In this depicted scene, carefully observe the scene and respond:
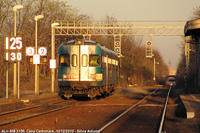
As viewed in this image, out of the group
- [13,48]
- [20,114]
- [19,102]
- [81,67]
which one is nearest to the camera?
[20,114]

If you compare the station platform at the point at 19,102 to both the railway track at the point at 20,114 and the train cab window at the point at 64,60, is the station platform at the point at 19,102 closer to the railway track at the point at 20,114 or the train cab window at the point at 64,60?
the railway track at the point at 20,114

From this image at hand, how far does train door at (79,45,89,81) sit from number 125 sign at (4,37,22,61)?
372 centimetres

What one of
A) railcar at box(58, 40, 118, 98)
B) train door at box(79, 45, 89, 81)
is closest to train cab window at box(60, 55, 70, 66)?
railcar at box(58, 40, 118, 98)

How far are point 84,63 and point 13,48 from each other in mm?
4436

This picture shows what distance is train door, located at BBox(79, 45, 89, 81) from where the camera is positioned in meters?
20.8

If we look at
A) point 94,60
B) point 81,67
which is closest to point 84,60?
point 81,67

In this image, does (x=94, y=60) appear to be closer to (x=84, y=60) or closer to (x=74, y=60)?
(x=84, y=60)

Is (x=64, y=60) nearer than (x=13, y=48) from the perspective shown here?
No

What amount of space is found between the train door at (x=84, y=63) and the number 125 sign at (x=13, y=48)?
12.2 ft

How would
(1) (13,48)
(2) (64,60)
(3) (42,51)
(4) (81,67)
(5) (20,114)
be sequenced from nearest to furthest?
(5) (20,114), (1) (13,48), (4) (81,67), (2) (64,60), (3) (42,51)

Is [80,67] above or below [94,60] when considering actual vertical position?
below

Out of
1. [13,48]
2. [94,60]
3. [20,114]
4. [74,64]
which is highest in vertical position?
[13,48]

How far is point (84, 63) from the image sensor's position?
2092 centimetres

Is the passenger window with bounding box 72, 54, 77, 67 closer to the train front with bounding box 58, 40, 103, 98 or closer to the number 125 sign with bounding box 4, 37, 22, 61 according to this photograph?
the train front with bounding box 58, 40, 103, 98
